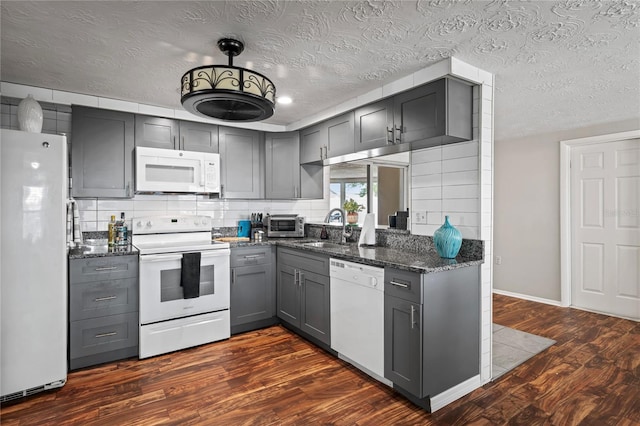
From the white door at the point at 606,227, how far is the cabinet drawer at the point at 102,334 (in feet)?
16.2

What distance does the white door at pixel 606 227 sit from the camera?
3.87 metres

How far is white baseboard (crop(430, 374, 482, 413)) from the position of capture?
2.19m

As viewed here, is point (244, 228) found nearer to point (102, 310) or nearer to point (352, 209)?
point (352, 209)

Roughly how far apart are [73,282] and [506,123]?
4.60 meters

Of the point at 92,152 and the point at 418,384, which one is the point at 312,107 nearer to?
the point at 92,152

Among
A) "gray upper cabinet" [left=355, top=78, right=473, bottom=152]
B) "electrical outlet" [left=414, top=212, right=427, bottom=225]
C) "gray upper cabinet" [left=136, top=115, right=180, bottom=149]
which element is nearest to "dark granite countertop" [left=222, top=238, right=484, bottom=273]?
"electrical outlet" [left=414, top=212, right=427, bottom=225]

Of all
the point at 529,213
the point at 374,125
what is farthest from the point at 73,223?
the point at 529,213

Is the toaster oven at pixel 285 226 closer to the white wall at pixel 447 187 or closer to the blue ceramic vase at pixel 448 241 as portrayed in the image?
the white wall at pixel 447 187

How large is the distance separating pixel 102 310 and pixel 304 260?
5.53ft

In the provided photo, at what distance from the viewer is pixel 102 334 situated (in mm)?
2795

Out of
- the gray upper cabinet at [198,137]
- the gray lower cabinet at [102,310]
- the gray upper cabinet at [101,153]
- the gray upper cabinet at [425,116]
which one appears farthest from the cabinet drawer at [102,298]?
the gray upper cabinet at [425,116]

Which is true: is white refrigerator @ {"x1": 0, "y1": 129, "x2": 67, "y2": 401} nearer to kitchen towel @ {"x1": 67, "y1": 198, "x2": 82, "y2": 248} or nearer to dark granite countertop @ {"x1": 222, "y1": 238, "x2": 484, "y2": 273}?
kitchen towel @ {"x1": 67, "y1": 198, "x2": 82, "y2": 248}

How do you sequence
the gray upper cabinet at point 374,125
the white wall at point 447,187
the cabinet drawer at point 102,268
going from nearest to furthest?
the white wall at point 447,187
the cabinet drawer at point 102,268
the gray upper cabinet at point 374,125

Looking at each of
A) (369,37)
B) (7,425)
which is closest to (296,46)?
(369,37)
